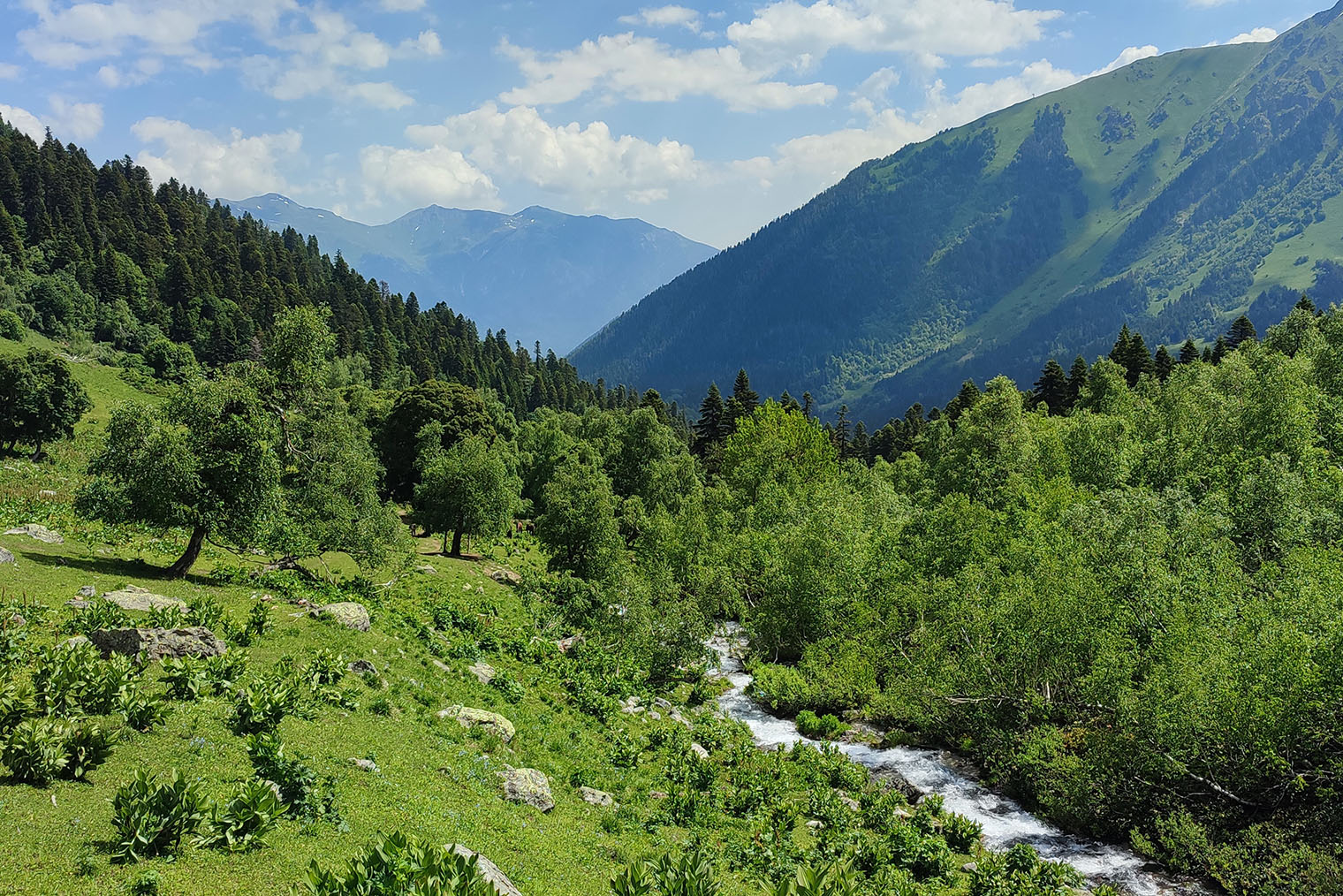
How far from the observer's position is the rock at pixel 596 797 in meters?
23.9

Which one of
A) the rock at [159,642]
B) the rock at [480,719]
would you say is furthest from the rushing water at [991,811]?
the rock at [159,642]

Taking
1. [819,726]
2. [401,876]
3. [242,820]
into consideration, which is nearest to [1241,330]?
[819,726]

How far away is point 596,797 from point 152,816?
15030 millimetres

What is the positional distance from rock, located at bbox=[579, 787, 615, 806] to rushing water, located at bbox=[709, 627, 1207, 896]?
1667 cm

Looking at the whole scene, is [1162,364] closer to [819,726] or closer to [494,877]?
[819,726]

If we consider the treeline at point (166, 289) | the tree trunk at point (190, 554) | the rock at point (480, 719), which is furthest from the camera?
the treeline at point (166, 289)

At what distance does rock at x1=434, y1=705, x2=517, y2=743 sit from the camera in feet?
83.2

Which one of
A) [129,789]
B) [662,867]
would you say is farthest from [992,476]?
[129,789]

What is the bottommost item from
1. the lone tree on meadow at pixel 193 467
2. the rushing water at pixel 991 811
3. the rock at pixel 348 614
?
the rushing water at pixel 991 811

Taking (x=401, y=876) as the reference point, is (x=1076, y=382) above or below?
above

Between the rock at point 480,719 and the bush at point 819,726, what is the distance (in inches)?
878

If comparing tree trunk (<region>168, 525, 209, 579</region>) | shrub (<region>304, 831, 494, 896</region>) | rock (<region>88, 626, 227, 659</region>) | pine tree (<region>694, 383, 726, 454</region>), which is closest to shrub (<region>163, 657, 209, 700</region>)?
rock (<region>88, 626, 227, 659</region>)

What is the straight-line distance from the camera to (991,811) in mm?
32656

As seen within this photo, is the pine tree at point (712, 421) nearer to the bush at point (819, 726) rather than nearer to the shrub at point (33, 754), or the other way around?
the bush at point (819, 726)
